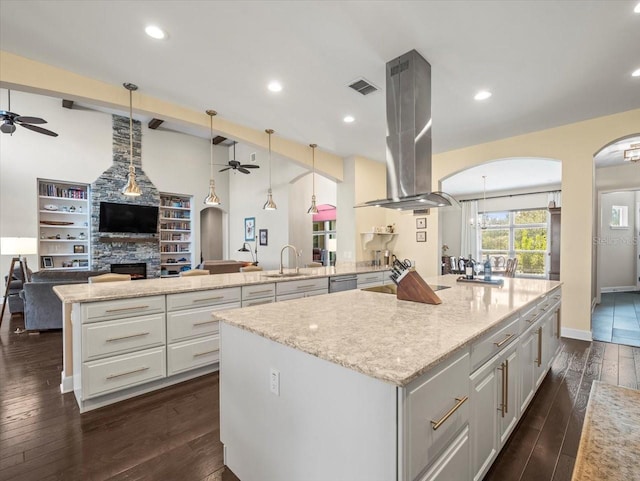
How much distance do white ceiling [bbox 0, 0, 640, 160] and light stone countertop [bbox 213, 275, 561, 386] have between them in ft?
6.64

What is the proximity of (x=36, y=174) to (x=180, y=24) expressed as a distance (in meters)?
6.74

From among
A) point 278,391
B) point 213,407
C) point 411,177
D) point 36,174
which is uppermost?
point 36,174

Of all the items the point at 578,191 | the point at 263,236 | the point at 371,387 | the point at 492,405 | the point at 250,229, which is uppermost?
the point at 578,191

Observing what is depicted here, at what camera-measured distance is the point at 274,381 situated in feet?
4.38

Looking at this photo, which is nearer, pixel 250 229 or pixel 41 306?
pixel 41 306

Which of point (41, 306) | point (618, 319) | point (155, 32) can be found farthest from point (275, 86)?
point (618, 319)

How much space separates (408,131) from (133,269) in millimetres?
7874

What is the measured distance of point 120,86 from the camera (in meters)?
3.16

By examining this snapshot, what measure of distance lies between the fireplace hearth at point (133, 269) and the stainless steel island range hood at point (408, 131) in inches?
292

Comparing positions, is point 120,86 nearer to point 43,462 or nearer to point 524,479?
point 43,462

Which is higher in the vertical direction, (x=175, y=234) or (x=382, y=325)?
(x=175, y=234)

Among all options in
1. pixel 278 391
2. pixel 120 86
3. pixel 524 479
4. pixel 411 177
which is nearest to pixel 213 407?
pixel 278 391

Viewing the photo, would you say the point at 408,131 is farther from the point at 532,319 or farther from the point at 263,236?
the point at 263,236

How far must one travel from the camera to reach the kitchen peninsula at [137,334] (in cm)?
222
